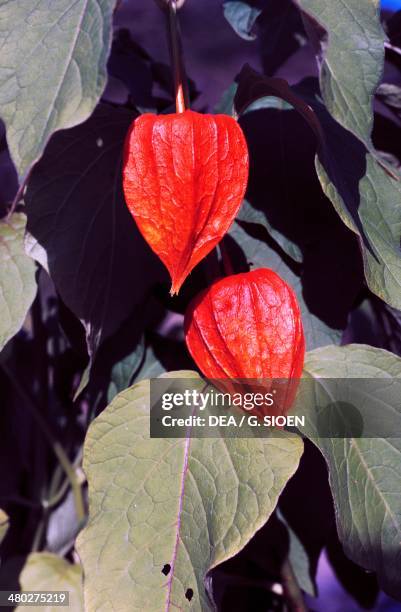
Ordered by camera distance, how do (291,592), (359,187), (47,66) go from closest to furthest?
1. (47,66)
2. (359,187)
3. (291,592)

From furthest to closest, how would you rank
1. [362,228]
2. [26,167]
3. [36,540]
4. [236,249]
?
[36,540] < [236,249] < [362,228] < [26,167]

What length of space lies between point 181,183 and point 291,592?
39cm

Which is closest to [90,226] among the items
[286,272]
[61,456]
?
[286,272]

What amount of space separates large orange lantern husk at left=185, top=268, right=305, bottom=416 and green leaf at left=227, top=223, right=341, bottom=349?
0.43 feet

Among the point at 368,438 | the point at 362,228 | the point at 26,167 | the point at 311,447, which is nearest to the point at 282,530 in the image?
the point at 311,447

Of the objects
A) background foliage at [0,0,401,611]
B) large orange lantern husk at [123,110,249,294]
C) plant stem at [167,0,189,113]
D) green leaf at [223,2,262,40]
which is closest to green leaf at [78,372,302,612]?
background foliage at [0,0,401,611]

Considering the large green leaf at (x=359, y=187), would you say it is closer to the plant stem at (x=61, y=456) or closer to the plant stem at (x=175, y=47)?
the plant stem at (x=175, y=47)

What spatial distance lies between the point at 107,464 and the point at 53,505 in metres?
0.38

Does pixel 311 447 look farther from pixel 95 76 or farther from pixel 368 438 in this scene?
pixel 95 76

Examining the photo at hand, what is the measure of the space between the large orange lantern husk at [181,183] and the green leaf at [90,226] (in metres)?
0.11

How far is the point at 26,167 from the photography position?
35 cm

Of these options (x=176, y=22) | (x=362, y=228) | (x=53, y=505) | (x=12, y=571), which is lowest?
(x=53, y=505)

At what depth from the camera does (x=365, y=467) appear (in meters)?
0.47

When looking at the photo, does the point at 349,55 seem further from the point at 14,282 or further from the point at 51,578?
the point at 51,578
